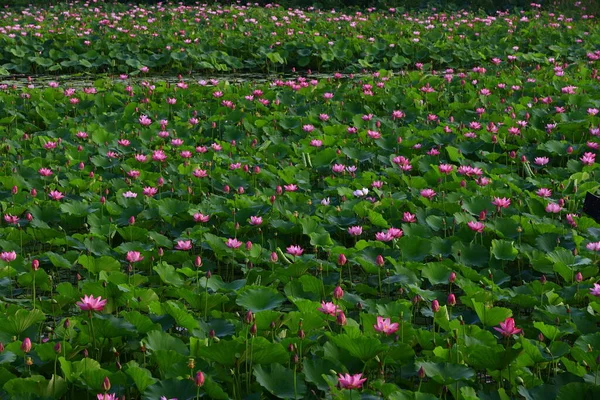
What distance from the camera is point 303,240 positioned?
3.75 meters

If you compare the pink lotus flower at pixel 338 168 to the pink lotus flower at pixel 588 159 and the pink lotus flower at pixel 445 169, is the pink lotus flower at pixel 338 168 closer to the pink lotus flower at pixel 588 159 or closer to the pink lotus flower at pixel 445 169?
the pink lotus flower at pixel 445 169

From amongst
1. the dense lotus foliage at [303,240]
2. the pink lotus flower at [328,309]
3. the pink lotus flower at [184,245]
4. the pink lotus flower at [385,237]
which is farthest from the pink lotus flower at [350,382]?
the pink lotus flower at [184,245]

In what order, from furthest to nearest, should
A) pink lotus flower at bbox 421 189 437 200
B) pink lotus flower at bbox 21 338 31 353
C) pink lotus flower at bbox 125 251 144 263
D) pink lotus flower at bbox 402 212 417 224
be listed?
pink lotus flower at bbox 421 189 437 200
pink lotus flower at bbox 402 212 417 224
pink lotus flower at bbox 125 251 144 263
pink lotus flower at bbox 21 338 31 353

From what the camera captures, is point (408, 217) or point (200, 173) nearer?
point (408, 217)

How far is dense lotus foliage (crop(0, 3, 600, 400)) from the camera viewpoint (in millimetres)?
2299

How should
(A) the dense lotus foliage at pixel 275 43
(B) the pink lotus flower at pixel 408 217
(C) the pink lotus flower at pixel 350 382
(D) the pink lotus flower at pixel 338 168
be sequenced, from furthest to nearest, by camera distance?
(A) the dense lotus foliage at pixel 275 43, (D) the pink lotus flower at pixel 338 168, (B) the pink lotus flower at pixel 408 217, (C) the pink lotus flower at pixel 350 382

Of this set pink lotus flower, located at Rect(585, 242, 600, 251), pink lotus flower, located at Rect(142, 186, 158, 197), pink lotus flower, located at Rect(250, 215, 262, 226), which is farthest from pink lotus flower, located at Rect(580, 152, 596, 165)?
pink lotus flower, located at Rect(142, 186, 158, 197)

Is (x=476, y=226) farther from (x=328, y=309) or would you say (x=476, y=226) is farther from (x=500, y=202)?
(x=328, y=309)

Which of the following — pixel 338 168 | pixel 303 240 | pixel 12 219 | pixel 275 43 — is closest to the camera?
pixel 12 219

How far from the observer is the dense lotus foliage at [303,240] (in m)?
2.30

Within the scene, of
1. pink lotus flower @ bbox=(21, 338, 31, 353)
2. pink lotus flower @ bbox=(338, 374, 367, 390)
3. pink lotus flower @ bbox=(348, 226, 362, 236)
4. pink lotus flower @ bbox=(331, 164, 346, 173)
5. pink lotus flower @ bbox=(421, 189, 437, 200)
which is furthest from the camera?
pink lotus flower @ bbox=(331, 164, 346, 173)

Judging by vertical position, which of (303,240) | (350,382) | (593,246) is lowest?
(303,240)

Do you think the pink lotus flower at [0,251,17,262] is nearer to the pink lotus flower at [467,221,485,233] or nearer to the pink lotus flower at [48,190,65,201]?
the pink lotus flower at [48,190,65,201]

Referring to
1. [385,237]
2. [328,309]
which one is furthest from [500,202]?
[328,309]
